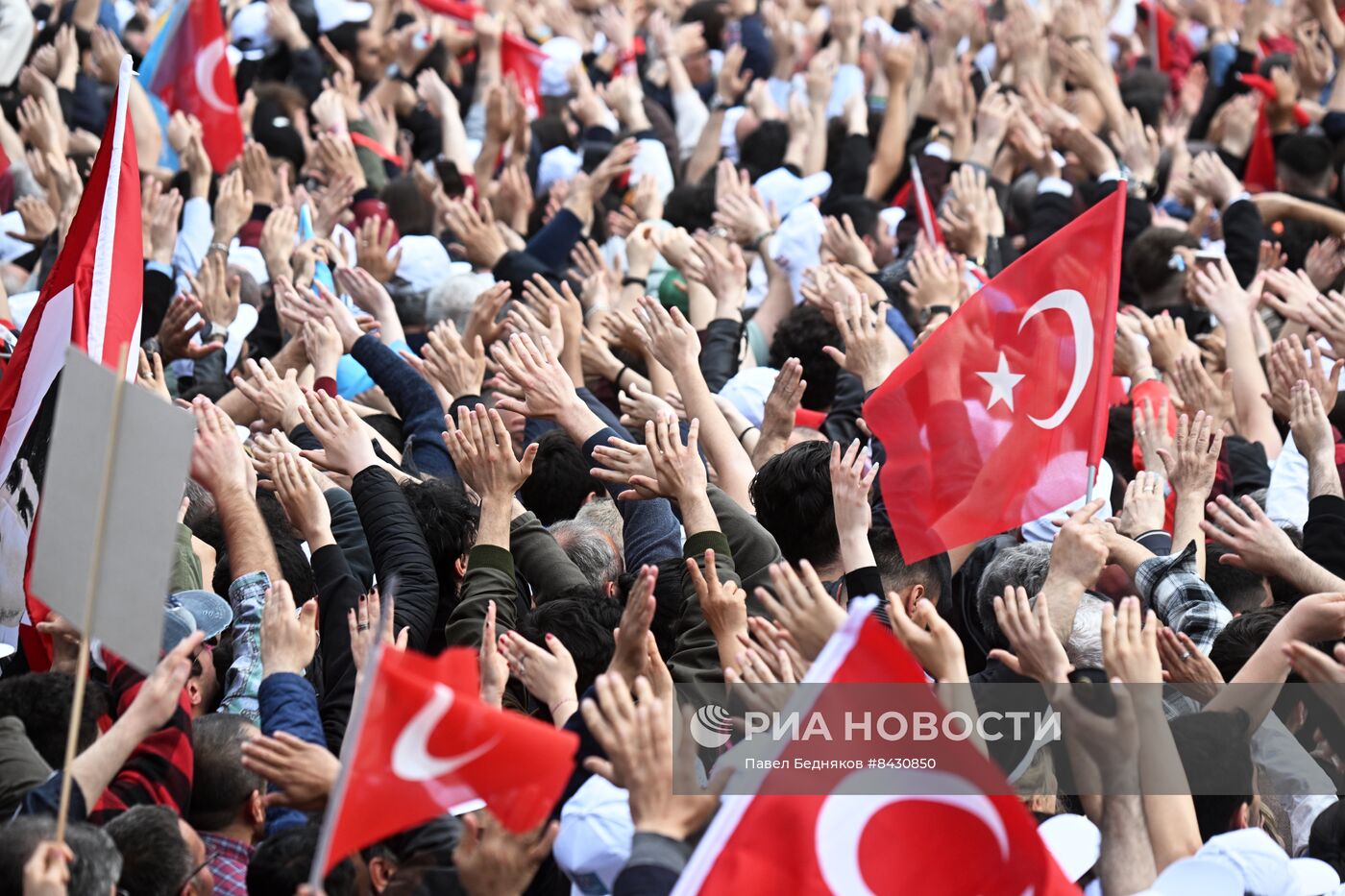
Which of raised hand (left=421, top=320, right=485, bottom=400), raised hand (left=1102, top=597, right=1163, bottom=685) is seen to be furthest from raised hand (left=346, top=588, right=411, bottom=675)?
raised hand (left=421, top=320, right=485, bottom=400)

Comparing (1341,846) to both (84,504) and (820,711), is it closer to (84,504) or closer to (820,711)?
(820,711)

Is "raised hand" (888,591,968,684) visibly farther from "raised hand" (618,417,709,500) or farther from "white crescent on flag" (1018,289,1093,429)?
"white crescent on flag" (1018,289,1093,429)

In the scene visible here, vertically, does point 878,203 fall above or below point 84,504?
below

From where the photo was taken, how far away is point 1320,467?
17.9 feet

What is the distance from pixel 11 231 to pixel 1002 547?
5356 millimetres

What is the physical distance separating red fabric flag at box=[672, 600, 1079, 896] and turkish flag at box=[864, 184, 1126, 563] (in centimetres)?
181

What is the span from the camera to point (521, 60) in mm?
12031

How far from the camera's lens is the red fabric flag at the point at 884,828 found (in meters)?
3.33

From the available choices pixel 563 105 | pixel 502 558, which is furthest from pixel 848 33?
pixel 502 558

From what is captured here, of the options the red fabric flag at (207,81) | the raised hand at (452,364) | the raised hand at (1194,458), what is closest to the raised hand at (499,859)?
the raised hand at (1194,458)

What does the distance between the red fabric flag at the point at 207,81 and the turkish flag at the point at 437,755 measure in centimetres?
730

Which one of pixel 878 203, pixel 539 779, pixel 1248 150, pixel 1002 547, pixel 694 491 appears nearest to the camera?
pixel 539 779

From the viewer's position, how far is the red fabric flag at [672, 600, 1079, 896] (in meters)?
3.33

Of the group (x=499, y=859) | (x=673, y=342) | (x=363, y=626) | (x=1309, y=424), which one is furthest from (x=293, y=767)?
(x=1309, y=424)
